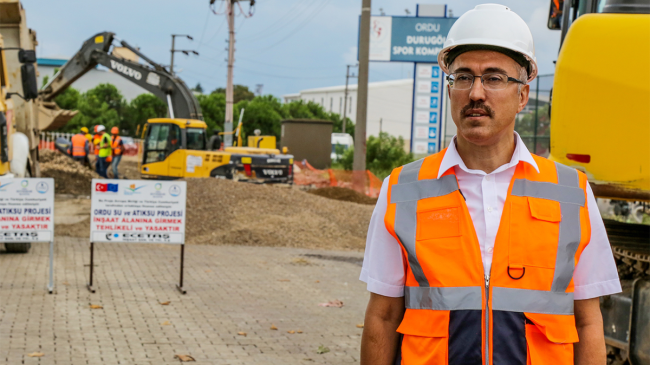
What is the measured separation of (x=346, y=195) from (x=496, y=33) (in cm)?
2087

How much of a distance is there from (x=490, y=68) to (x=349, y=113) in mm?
103219

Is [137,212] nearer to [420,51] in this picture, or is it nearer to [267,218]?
[267,218]

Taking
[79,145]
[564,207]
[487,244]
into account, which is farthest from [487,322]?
[79,145]

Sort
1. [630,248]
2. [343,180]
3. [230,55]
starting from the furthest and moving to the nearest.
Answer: [230,55], [343,180], [630,248]

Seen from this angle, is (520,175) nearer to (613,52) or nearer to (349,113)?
(613,52)

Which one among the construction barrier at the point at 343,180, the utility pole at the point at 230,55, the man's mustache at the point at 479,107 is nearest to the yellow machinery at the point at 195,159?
the construction barrier at the point at 343,180

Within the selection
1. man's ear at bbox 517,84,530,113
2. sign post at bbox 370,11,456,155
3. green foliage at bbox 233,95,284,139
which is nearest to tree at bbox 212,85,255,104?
green foliage at bbox 233,95,284,139

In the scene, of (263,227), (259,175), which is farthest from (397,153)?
(263,227)

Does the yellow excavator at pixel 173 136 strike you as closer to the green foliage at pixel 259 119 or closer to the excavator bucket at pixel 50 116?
the excavator bucket at pixel 50 116

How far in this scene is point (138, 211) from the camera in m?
9.50

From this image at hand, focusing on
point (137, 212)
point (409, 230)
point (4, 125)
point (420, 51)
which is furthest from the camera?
point (420, 51)

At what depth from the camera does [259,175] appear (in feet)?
74.6

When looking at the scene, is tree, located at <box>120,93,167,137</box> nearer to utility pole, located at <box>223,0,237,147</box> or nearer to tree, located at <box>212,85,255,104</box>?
utility pole, located at <box>223,0,237,147</box>

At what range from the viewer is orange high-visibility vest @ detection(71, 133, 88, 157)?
29.1 metres
